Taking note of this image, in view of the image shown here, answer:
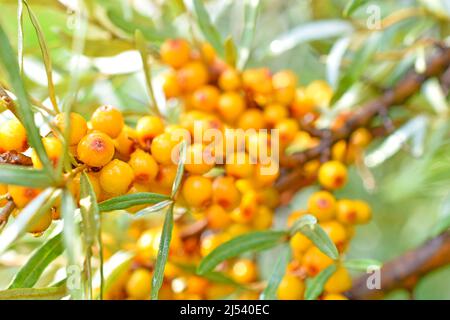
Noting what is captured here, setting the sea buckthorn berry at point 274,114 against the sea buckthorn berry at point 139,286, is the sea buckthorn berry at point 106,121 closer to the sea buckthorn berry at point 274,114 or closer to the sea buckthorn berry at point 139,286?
the sea buckthorn berry at point 139,286

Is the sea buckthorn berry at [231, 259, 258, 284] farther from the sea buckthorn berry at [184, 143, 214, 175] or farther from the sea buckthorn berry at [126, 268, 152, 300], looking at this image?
the sea buckthorn berry at [184, 143, 214, 175]

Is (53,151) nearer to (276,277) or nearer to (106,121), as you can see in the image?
(106,121)

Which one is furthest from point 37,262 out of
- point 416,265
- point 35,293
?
point 416,265

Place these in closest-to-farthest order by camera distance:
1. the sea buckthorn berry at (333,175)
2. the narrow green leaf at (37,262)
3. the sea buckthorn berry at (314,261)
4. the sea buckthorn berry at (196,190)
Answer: the narrow green leaf at (37,262), the sea buckthorn berry at (196,190), the sea buckthorn berry at (314,261), the sea buckthorn berry at (333,175)

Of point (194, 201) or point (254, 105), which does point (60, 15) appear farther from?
point (194, 201)

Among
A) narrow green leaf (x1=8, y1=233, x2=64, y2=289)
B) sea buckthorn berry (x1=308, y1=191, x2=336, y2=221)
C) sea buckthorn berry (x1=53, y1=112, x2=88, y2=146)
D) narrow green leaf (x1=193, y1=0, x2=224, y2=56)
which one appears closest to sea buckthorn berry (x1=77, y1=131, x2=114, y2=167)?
sea buckthorn berry (x1=53, y1=112, x2=88, y2=146)

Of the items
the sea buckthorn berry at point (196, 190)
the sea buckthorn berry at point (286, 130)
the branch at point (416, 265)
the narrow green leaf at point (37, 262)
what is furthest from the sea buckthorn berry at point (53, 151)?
the branch at point (416, 265)
